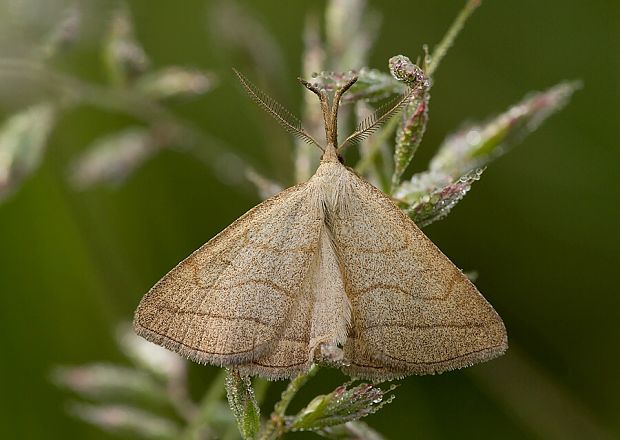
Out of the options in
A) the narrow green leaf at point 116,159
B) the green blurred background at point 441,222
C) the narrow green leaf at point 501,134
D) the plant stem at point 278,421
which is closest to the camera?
the plant stem at point 278,421

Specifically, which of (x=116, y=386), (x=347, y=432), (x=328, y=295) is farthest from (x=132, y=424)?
(x=328, y=295)

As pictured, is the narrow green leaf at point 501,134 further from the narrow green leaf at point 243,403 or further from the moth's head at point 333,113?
the narrow green leaf at point 243,403

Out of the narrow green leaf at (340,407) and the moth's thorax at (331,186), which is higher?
the moth's thorax at (331,186)

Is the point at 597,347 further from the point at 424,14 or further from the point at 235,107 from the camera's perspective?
the point at 235,107

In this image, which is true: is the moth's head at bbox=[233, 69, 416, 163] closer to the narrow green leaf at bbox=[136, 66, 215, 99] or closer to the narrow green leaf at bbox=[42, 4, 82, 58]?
the narrow green leaf at bbox=[136, 66, 215, 99]

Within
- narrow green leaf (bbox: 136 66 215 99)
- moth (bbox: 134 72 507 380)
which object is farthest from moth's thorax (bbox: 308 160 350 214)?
narrow green leaf (bbox: 136 66 215 99)

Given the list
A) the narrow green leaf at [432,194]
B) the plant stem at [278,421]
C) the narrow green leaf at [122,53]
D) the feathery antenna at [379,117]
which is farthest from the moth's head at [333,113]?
the narrow green leaf at [122,53]

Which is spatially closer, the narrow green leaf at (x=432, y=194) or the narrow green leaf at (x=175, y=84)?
the narrow green leaf at (x=432, y=194)
